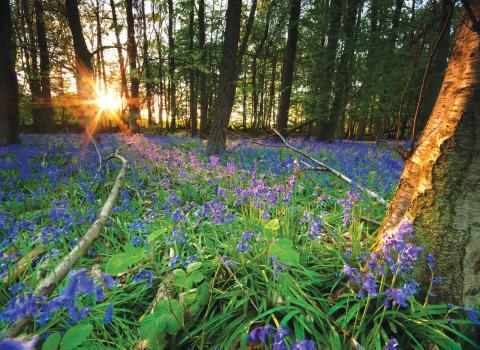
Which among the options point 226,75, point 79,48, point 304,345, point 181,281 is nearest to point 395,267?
point 304,345

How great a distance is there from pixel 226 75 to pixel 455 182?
6360mm

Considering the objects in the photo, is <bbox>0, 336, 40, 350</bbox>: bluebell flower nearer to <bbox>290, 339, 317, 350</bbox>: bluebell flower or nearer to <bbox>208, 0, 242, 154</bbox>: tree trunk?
<bbox>290, 339, 317, 350</bbox>: bluebell flower

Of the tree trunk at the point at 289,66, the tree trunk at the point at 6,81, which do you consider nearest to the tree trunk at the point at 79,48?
the tree trunk at the point at 6,81

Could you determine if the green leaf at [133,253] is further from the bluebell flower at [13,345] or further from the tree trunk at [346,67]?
the tree trunk at [346,67]

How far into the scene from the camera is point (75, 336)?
97 cm

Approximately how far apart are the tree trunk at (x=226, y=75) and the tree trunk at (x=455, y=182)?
5898 millimetres

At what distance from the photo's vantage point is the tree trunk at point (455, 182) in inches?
58.0

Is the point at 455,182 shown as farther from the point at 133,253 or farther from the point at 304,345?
the point at 133,253

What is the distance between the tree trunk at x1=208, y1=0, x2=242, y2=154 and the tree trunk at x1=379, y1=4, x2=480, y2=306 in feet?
19.3

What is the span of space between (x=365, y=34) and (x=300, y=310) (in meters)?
12.1

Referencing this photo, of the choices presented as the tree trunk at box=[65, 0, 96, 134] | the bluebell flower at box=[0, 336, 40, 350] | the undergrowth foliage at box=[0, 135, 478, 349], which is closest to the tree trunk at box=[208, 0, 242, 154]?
the undergrowth foliage at box=[0, 135, 478, 349]

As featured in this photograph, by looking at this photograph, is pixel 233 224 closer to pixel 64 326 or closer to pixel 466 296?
pixel 64 326

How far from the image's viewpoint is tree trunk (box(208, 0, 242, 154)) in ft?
22.1

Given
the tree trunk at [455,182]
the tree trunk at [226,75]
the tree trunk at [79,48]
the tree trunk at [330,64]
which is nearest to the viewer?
the tree trunk at [455,182]
